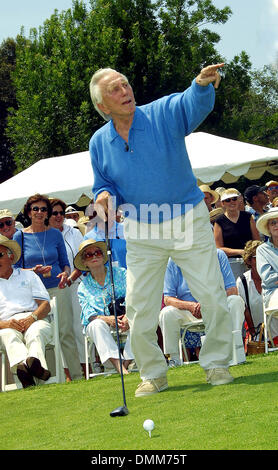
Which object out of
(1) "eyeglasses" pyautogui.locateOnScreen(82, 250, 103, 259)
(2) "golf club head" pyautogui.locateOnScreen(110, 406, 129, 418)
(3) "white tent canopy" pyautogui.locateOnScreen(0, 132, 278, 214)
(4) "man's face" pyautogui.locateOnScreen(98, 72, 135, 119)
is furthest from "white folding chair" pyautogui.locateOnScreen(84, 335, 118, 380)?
(3) "white tent canopy" pyautogui.locateOnScreen(0, 132, 278, 214)

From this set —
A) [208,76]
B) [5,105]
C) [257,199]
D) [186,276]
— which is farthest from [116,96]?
[5,105]

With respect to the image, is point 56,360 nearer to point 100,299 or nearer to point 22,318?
point 22,318

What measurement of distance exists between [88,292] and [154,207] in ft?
11.5

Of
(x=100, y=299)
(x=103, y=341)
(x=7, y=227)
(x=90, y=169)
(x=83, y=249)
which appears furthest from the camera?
(x=90, y=169)

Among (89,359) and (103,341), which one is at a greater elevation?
(103,341)

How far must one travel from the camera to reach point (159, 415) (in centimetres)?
541

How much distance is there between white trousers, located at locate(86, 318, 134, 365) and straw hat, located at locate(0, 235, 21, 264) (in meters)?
1.21

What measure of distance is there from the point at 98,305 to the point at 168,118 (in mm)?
3742

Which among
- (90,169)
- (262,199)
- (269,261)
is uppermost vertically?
(90,169)

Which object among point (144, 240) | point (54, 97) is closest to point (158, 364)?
point (144, 240)

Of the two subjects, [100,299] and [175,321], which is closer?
[175,321]

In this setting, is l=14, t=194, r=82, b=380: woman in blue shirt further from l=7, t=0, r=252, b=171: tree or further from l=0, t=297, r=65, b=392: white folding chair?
l=7, t=0, r=252, b=171: tree

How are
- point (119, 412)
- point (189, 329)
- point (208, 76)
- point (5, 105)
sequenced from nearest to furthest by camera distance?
1. point (119, 412)
2. point (208, 76)
3. point (189, 329)
4. point (5, 105)

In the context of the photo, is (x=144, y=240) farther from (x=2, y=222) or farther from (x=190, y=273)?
(x=2, y=222)
